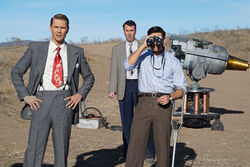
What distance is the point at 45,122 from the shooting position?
3975 mm

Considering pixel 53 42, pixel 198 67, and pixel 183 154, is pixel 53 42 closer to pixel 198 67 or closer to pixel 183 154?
pixel 183 154

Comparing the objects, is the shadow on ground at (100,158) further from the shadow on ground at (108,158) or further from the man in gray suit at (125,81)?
the man in gray suit at (125,81)

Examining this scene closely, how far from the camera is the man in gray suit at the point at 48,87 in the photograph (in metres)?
3.91

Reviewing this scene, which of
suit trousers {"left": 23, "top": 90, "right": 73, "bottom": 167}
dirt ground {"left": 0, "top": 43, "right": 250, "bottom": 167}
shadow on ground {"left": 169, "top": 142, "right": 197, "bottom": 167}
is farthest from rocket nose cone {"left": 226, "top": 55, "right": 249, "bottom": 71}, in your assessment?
suit trousers {"left": 23, "top": 90, "right": 73, "bottom": 167}

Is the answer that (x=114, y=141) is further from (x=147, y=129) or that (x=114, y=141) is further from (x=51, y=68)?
(x=51, y=68)

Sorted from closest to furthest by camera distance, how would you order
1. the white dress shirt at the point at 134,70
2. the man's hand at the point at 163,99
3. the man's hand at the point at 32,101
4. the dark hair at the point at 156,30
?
the man's hand at the point at 32,101 < the man's hand at the point at 163,99 < the dark hair at the point at 156,30 < the white dress shirt at the point at 134,70

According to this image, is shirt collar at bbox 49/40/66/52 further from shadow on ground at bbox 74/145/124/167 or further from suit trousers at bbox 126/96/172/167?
shadow on ground at bbox 74/145/124/167

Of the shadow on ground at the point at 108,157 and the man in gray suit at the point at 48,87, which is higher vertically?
the man in gray suit at the point at 48,87

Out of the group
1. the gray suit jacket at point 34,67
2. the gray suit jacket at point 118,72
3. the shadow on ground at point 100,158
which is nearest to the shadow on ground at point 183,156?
the shadow on ground at point 100,158

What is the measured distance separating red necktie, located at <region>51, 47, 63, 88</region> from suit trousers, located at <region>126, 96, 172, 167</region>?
825 millimetres

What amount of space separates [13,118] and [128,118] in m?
4.78

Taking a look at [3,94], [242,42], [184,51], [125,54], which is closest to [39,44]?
[125,54]

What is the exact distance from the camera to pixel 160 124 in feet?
13.5

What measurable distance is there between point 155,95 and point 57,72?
3.19 feet
